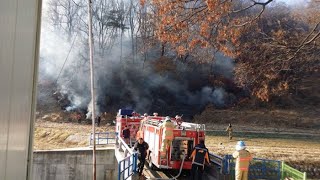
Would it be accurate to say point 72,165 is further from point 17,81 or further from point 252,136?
point 17,81

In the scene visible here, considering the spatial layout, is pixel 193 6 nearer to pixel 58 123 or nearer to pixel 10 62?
pixel 10 62

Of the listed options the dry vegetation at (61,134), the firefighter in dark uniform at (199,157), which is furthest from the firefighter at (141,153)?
the dry vegetation at (61,134)

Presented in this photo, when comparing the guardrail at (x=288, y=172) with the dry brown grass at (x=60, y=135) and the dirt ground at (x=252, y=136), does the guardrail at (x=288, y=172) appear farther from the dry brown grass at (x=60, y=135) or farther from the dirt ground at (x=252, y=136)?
the dry brown grass at (x=60, y=135)

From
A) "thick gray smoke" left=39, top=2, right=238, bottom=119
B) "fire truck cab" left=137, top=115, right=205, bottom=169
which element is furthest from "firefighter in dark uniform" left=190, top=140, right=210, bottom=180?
"thick gray smoke" left=39, top=2, right=238, bottom=119

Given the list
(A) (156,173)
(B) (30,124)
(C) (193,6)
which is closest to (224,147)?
(A) (156,173)

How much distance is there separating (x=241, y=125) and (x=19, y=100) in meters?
39.3

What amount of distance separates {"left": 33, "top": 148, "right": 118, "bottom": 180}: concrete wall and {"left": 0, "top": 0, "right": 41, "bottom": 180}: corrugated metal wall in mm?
18054

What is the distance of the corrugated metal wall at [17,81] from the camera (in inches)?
46.4

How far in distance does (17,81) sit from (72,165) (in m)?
19.1

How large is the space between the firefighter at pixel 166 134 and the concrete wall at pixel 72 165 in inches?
322

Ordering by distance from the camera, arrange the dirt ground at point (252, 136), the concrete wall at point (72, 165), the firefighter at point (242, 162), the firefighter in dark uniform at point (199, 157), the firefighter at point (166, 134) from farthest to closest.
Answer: the dirt ground at point (252, 136) < the concrete wall at point (72, 165) < the firefighter at point (166, 134) < the firefighter in dark uniform at point (199, 157) < the firefighter at point (242, 162)

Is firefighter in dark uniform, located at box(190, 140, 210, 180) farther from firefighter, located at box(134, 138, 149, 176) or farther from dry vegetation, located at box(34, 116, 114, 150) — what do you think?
dry vegetation, located at box(34, 116, 114, 150)

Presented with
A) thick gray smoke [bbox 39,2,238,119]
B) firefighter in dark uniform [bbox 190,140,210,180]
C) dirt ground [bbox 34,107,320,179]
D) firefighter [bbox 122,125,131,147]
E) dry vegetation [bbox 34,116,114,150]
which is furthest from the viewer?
thick gray smoke [bbox 39,2,238,119]

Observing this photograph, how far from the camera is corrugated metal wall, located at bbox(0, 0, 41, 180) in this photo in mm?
1179
